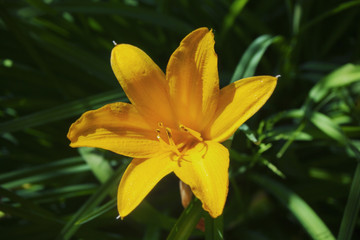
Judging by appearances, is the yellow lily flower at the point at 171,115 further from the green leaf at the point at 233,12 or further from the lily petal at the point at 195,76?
the green leaf at the point at 233,12

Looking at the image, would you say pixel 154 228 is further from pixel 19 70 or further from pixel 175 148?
pixel 19 70

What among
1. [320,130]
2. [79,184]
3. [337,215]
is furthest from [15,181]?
[337,215]

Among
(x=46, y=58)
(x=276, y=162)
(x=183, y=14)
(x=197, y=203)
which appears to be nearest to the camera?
(x=197, y=203)

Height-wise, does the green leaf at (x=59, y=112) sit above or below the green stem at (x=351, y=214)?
above

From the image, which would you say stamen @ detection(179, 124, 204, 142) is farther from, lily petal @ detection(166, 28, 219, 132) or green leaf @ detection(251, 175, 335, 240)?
green leaf @ detection(251, 175, 335, 240)

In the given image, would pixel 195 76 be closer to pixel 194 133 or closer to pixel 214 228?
pixel 194 133

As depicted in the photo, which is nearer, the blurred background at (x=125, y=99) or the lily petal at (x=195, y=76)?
the lily petal at (x=195, y=76)

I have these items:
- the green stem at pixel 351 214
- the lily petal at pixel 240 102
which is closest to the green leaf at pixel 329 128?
the green stem at pixel 351 214
